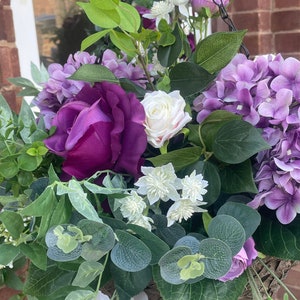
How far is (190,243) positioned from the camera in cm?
39

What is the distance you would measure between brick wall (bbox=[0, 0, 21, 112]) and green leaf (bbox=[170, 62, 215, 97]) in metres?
0.74

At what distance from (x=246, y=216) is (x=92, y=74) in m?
0.20

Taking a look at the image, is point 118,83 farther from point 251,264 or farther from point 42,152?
point 251,264

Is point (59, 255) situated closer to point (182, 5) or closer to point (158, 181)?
point (158, 181)

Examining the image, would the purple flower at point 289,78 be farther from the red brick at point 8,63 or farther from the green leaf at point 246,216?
the red brick at point 8,63

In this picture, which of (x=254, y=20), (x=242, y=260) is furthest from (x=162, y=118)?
(x=254, y=20)

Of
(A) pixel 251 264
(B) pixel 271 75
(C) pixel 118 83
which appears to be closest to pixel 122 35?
(C) pixel 118 83

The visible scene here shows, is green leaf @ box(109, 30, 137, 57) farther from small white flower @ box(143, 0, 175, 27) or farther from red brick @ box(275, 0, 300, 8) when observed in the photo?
red brick @ box(275, 0, 300, 8)

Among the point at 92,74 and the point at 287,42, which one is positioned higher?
the point at 92,74

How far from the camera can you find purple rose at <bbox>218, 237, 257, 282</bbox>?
40 centimetres

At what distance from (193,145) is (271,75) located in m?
0.11

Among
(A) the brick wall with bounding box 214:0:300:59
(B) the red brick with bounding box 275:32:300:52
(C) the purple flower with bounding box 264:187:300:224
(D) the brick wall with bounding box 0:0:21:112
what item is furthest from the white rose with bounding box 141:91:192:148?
(B) the red brick with bounding box 275:32:300:52

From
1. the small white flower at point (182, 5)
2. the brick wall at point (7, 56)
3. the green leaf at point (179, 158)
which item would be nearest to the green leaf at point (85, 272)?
the green leaf at point (179, 158)

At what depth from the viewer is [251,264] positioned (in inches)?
17.3
